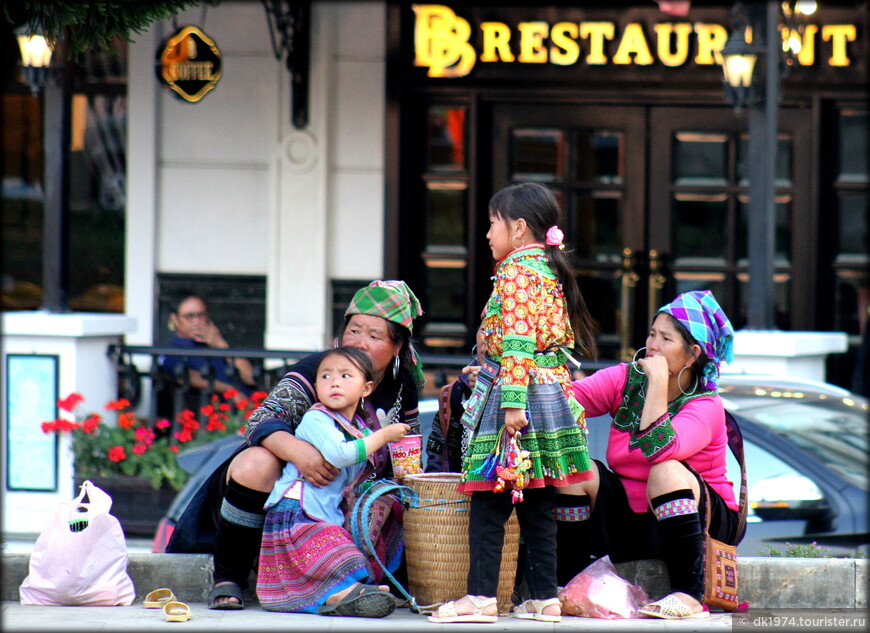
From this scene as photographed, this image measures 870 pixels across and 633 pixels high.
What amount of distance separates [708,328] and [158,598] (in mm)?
2379

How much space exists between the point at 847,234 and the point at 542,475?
21.6 ft

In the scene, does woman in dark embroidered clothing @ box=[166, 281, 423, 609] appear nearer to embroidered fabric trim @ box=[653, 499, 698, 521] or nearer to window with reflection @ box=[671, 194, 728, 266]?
embroidered fabric trim @ box=[653, 499, 698, 521]

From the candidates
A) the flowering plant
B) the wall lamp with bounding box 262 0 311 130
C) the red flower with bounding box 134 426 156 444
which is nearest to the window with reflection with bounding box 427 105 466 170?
the wall lamp with bounding box 262 0 311 130

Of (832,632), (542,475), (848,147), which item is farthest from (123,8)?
(848,147)

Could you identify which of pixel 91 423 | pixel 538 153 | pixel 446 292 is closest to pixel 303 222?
pixel 446 292

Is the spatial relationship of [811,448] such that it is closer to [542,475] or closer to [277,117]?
[542,475]

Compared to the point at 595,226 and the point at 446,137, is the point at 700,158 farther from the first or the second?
the point at 446,137

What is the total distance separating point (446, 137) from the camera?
1049 centimetres

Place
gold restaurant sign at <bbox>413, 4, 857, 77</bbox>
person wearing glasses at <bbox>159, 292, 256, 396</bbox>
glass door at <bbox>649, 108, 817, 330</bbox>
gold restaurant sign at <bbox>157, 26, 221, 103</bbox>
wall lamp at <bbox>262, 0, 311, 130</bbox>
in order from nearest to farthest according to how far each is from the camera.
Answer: person wearing glasses at <bbox>159, 292, 256, 396</bbox>
gold restaurant sign at <bbox>157, 26, 221, 103</bbox>
wall lamp at <bbox>262, 0, 311, 130</bbox>
gold restaurant sign at <bbox>413, 4, 857, 77</bbox>
glass door at <bbox>649, 108, 817, 330</bbox>

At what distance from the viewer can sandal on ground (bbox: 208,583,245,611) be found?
479cm

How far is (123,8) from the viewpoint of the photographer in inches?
188

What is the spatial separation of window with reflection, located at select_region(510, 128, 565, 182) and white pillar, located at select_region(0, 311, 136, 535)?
3826mm

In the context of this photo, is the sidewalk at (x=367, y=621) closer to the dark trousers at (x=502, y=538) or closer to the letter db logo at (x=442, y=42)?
the dark trousers at (x=502, y=538)

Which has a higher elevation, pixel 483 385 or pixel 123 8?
pixel 123 8
